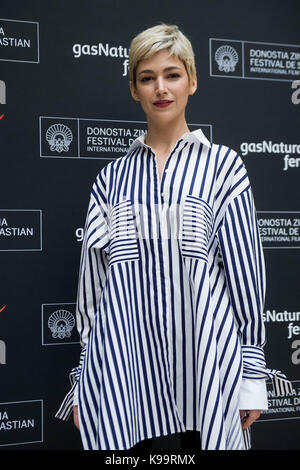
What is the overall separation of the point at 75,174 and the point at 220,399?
3.71ft

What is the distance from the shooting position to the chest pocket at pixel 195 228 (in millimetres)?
1412

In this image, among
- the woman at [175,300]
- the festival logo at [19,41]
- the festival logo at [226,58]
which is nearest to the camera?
the woman at [175,300]

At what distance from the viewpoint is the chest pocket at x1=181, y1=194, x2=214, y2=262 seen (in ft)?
4.63

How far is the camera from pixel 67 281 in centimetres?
212

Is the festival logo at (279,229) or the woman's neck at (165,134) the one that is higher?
the woman's neck at (165,134)

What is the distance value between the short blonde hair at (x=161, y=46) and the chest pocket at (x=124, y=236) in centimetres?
41

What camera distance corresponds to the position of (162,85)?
4.77 ft

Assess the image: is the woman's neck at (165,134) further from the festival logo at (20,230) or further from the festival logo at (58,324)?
the festival logo at (58,324)

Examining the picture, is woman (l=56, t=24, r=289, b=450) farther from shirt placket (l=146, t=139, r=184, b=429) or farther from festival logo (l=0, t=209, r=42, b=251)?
festival logo (l=0, t=209, r=42, b=251)

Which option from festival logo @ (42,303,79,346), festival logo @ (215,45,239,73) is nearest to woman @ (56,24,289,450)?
festival logo @ (42,303,79,346)

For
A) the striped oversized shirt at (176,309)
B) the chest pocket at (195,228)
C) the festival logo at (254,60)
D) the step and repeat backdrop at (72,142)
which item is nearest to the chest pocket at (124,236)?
the striped oversized shirt at (176,309)

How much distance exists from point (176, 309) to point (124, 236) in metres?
0.25
